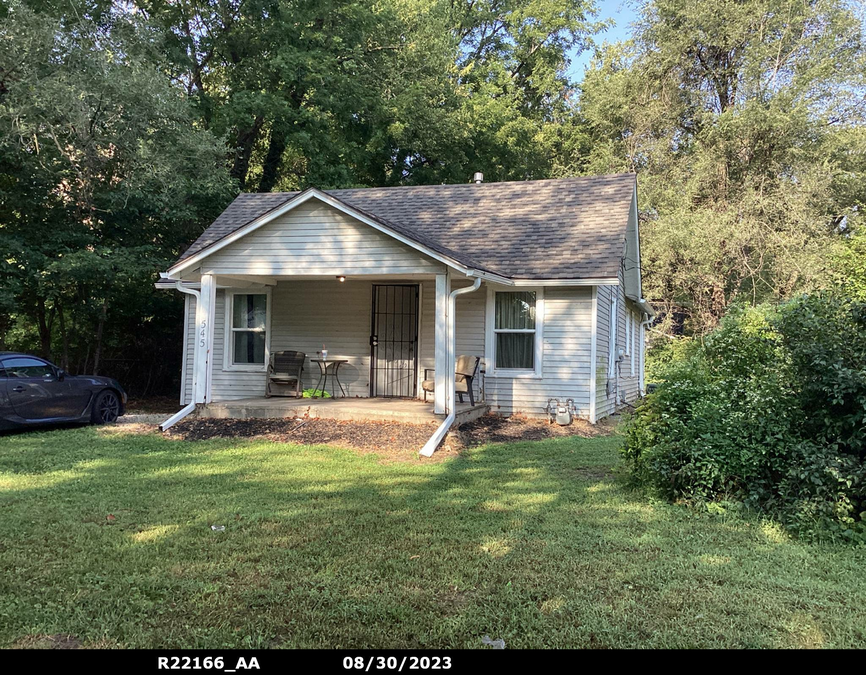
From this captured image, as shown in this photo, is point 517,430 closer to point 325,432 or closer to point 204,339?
point 325,432

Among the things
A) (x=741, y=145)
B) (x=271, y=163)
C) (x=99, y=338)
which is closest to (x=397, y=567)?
(x=99, y=338)

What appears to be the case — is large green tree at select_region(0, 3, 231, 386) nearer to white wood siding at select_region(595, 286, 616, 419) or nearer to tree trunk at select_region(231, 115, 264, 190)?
tree trunk at select_region(231, 115, 264, 190)

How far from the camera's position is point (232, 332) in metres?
12.6

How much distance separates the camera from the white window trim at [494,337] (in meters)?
11.4

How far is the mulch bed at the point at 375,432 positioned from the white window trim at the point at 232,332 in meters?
2.55

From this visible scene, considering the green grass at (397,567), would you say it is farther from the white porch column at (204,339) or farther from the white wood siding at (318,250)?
the white wood siding at (318,250)

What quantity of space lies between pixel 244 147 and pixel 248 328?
10.6 meters

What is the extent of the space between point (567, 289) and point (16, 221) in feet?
42.0

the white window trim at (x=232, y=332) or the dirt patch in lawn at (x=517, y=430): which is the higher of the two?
the white window trim at (x=232, y=332)

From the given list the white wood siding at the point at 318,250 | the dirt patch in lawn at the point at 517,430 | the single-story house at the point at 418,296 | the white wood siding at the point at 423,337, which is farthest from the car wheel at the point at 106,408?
the dirt patch in lawn at the point at 517,430

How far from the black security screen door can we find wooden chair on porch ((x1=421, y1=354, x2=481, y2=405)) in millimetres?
837

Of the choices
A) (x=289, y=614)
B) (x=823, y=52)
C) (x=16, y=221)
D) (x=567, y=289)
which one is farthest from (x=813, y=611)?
(x=823, y=52)

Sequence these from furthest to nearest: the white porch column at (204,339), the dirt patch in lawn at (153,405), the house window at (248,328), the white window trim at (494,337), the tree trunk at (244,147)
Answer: the tree trunk at (244,147) < the dirt patch in lawn at (153,405) < the house window at (248,328) < the white window trim at (494,337) < the white porch column at (204,339)
